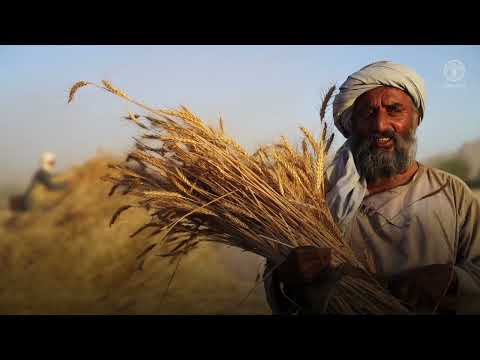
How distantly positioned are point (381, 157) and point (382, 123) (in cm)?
14

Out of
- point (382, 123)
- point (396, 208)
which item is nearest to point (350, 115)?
point (382, 123)

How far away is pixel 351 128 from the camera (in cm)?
235

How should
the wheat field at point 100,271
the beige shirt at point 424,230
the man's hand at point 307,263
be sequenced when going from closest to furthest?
the man's hand at point 307,263 → the beige shirt at point 424,230 → the wheat field at point 100,271

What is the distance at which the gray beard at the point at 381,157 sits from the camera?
231 centimetres

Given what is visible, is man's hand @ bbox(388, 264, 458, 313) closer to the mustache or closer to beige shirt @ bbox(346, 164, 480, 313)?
beige shirt @ bbox(346, 164, 480, 313)

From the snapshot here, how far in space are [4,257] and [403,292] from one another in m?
1.66

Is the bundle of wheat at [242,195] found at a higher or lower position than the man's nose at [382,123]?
lower

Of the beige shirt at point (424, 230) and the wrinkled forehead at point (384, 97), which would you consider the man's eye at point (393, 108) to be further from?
the beige shirt at point (424, 230)

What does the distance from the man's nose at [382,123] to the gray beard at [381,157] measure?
37 millimetres

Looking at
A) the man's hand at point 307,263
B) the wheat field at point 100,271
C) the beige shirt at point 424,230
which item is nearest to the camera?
the man's hand at point 307,263
